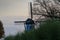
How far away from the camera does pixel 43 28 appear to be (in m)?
1.79

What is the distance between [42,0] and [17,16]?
5.49ft

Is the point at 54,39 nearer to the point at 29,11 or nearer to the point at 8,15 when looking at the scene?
the point at 29,11

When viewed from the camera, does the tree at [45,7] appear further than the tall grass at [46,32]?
Yes

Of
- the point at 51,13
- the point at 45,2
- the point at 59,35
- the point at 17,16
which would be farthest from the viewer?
the point at 17,16

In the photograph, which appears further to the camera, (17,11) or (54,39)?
(17,11)

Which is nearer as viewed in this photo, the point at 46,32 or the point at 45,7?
the point at 46,32

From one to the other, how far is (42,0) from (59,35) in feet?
24.7

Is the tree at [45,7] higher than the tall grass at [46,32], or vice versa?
the tall grass at [46,32]

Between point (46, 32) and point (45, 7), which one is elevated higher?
point (46, 32)

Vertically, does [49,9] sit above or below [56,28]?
below

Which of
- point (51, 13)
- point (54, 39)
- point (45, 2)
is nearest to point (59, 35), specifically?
point (54, 39)

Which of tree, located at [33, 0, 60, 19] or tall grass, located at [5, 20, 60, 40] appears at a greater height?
tall grass, located at [5, 20, 60, 40]

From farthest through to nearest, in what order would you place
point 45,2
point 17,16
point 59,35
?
point 17,16 < point 45,2 < point 59,35

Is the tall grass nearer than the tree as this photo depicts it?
Yes
